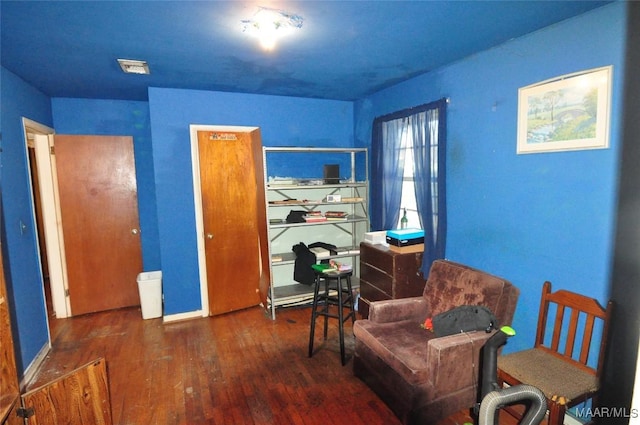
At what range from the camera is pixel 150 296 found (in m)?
3.77

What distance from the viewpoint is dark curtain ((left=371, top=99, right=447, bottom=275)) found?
2.87m

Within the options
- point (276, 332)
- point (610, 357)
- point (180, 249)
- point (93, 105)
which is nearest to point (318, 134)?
point (180, 249)

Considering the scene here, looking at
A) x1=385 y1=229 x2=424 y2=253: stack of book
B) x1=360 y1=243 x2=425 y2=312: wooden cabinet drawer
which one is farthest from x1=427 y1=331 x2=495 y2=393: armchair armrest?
x1=385 y1=229 x2=424 y2=253: stack of book

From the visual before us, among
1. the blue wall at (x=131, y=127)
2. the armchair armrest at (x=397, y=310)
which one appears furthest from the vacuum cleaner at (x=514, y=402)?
the blue wall at (x=131, y=127)

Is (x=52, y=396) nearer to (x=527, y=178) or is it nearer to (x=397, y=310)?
(x=397, y=310)

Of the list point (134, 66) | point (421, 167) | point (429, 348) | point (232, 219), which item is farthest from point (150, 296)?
point (421, 167)

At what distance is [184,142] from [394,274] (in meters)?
2.54

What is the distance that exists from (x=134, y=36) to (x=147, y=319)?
116 inches

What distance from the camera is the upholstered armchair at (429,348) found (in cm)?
201

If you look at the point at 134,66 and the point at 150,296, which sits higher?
the point at 134,66

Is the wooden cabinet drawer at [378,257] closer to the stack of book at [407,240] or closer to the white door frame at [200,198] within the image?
the stack of book at [407,240]

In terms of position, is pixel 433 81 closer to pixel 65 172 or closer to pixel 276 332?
pixel 276 332

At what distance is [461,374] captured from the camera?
211 cm

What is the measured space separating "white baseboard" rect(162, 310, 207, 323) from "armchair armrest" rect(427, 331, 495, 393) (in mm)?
2714
